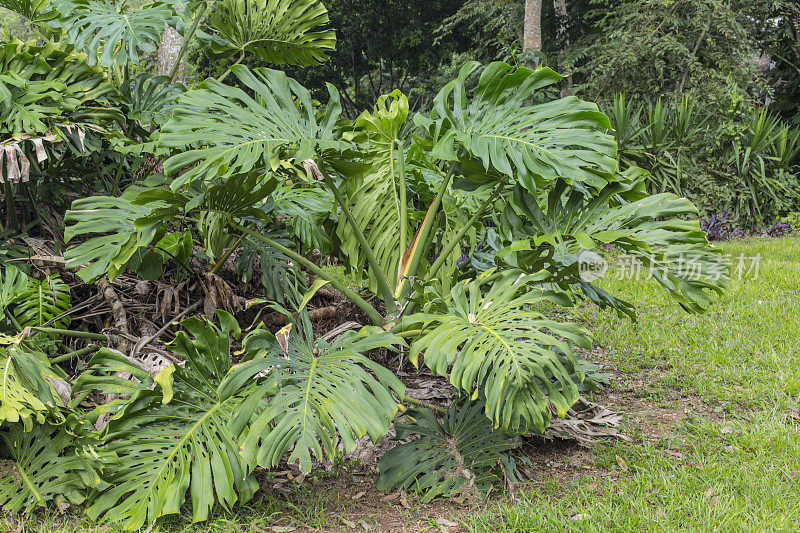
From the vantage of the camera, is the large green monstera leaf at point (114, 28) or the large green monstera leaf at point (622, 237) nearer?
the large green monstera leaf at point (622, 237)

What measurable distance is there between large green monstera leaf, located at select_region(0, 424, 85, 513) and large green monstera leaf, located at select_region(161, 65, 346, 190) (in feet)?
3.13

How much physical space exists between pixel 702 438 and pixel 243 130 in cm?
210

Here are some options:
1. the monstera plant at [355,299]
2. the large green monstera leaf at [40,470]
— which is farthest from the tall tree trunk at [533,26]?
the large green monstera leaf at [40,470]

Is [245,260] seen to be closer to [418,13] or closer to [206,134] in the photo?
[206,134]

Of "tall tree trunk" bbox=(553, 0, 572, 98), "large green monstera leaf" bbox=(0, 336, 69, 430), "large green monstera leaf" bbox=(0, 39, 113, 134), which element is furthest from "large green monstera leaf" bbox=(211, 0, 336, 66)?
"tall tree trunk" bbox=(553, 0, 572, 98)

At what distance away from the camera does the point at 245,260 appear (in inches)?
120

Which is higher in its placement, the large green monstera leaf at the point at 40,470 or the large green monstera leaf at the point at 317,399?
the large green monstera leaf at the point at 317,399

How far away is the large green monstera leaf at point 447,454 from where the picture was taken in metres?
2.17

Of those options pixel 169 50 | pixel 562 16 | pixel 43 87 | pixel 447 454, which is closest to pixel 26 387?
pixel 43 87

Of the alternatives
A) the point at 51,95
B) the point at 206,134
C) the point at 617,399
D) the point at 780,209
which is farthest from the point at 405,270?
the point at 780,209

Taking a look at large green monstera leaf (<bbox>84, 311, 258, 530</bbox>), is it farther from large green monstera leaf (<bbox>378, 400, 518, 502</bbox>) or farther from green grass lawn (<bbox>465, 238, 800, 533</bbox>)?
green grass lawn (<bbox>465, 238, 800, 533</bbox>)

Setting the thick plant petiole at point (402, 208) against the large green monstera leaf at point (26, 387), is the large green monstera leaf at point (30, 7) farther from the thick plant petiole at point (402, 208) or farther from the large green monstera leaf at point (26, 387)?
the thick plant petiole at point (402, 208)

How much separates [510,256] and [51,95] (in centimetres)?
205

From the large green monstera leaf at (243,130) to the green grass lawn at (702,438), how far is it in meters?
1.40
